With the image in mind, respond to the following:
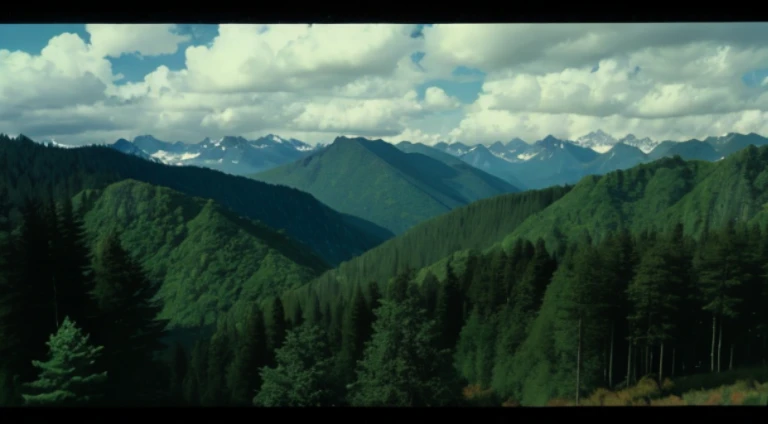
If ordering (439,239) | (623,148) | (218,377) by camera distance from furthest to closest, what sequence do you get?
(439,239)
(623,148)
(218,377)

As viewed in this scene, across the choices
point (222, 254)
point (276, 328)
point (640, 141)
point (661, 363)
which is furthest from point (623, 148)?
point (222, 254)

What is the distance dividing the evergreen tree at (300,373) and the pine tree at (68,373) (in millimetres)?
2930

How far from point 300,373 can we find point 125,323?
342 centimetres

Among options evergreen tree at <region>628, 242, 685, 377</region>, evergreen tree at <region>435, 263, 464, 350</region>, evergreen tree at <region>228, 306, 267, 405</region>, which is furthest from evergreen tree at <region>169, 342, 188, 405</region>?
evergreen tree at <region>628, 242, 685, 377</region>

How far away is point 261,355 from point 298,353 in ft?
2.65

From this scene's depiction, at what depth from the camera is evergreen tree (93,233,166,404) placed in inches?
432

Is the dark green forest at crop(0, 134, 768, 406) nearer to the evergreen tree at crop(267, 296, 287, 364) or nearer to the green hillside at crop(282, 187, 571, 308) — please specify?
the evergreen tree at crop(267, 296, 287, 364)

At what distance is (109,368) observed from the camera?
10.9m

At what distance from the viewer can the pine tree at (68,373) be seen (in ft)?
32.7

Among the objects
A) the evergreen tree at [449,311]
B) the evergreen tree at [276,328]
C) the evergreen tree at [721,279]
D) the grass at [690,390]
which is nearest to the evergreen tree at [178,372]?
the evergreen tree at [276,328]

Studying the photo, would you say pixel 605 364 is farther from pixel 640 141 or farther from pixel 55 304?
pixel 55 304

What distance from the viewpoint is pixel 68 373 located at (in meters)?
10.5

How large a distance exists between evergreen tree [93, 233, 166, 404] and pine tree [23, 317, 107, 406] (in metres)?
0.30
